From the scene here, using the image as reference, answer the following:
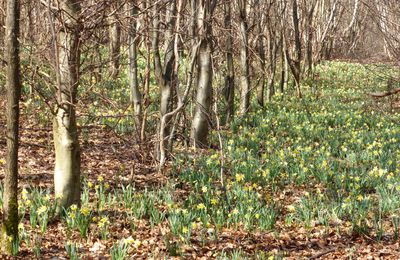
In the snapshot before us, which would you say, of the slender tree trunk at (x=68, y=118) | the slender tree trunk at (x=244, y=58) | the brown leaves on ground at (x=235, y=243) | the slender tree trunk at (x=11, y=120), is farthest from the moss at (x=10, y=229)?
the slender tree trunk at (x=244, y=58)

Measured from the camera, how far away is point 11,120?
353 cm

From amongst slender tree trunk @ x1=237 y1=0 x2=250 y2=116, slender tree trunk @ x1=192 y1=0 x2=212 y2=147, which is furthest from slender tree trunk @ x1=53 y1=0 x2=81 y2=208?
slender tree trunk @ x1=237 y1=0 x2=250 y2=116

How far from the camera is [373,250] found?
15.1 feet

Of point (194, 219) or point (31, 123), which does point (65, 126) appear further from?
point (31, 123)

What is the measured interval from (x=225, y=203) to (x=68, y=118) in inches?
77.1

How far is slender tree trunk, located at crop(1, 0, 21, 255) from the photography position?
3.45 metres

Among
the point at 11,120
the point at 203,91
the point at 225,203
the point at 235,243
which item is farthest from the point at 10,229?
the point at 203,91

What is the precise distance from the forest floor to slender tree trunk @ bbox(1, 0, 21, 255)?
27cm

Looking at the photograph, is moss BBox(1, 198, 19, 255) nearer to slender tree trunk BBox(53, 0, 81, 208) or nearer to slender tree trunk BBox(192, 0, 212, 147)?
slender tree trunk BBox(53, 0, 81, 208)

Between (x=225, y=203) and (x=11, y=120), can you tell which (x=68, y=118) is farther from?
(x=225, y=203)

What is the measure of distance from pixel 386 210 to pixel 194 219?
2228mm

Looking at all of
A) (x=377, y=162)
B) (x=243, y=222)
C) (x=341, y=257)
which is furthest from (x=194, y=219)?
(x=377, y=162)

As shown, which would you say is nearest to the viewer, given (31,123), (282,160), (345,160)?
(282,160)

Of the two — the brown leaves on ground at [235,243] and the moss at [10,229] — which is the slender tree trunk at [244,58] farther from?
the moss at [10,229]
